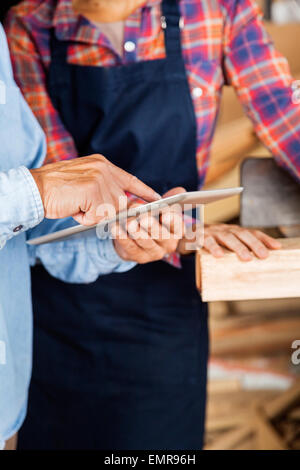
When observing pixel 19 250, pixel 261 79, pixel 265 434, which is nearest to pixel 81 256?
pixel 19 250

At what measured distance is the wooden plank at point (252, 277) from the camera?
654 mm

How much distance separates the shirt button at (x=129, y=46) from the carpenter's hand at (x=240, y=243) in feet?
1.29

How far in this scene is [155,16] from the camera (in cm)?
97

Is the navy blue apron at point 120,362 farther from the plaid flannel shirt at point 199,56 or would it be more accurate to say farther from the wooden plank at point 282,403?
the wooden plank at point 282,403

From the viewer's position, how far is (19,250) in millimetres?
779

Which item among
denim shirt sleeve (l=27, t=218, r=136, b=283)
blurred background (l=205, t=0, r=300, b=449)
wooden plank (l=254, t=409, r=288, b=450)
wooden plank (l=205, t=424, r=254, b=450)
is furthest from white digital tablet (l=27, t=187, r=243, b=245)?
wooden plank (l=205, t=424, r=254, b=450)

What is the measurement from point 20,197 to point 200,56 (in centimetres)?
57

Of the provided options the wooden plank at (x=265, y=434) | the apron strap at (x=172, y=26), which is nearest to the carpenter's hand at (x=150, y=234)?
the apron strap at (x=172, y=26)

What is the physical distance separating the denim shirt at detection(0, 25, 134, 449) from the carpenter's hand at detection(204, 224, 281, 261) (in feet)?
0.56

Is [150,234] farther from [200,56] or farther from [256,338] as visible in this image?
[256,338]

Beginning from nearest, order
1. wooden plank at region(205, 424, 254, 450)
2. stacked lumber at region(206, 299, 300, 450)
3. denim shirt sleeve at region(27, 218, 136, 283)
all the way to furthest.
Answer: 1. denim shirt sleeve at region(27, 218, 136, 283)
2. wooden plank at region(205, 424, 254, 450)
3. stacked lumber at region(206, 299, 300, 450)

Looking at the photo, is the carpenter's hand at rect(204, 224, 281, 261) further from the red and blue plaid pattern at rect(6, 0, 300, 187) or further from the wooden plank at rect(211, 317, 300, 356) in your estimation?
the wooden plank at rect(211, 317, 300, 356)

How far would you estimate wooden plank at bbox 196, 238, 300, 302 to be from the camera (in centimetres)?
65

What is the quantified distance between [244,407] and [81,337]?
989mm
